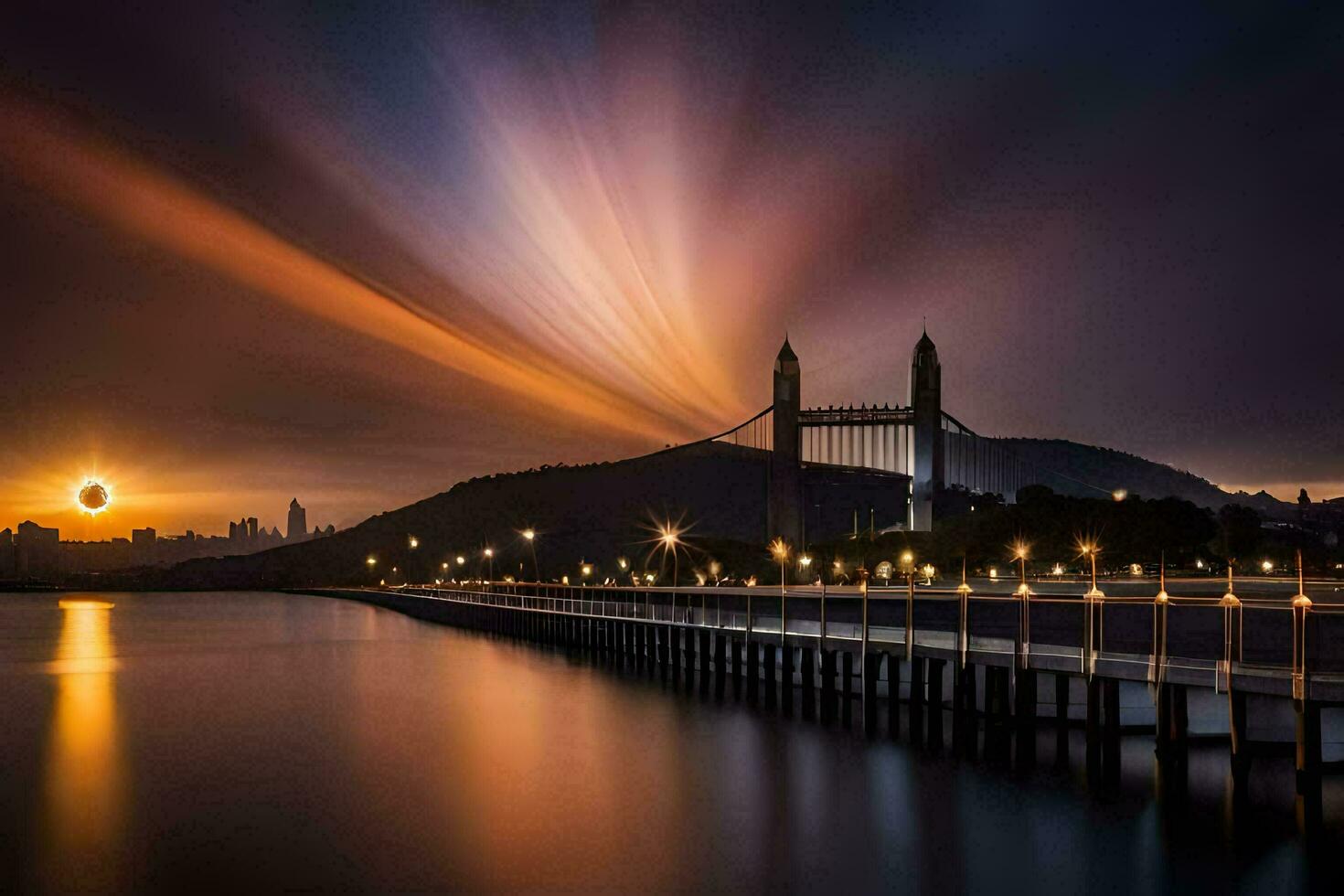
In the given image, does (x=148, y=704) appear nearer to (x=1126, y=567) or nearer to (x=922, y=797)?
(x=922, y=797)

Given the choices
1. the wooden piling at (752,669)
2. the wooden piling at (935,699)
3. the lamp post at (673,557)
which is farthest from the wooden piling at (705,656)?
the wooden piling at (935,699)

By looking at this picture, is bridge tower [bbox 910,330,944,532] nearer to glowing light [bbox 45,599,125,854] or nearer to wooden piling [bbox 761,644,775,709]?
glowing light [bbox 45,599,125,854]

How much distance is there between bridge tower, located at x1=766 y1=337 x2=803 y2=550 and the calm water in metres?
84.3

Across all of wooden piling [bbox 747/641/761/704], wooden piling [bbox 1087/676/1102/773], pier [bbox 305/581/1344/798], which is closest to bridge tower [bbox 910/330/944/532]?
pier [bbox 305/581/1344/798]

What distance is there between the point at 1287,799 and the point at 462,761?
23172mm

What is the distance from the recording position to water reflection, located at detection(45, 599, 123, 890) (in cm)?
2845

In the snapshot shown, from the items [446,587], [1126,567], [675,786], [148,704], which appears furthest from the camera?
[446,587]

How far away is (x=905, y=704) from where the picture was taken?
4722 cm

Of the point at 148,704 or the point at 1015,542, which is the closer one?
the point at 148,704

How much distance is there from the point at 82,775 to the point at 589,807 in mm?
15921

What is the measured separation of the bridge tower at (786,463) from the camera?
139500 millimetres

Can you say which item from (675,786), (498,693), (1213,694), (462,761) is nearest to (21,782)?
(462,761)

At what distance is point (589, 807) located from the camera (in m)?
33.3

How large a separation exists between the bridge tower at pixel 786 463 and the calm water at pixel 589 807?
84275 millimetres
